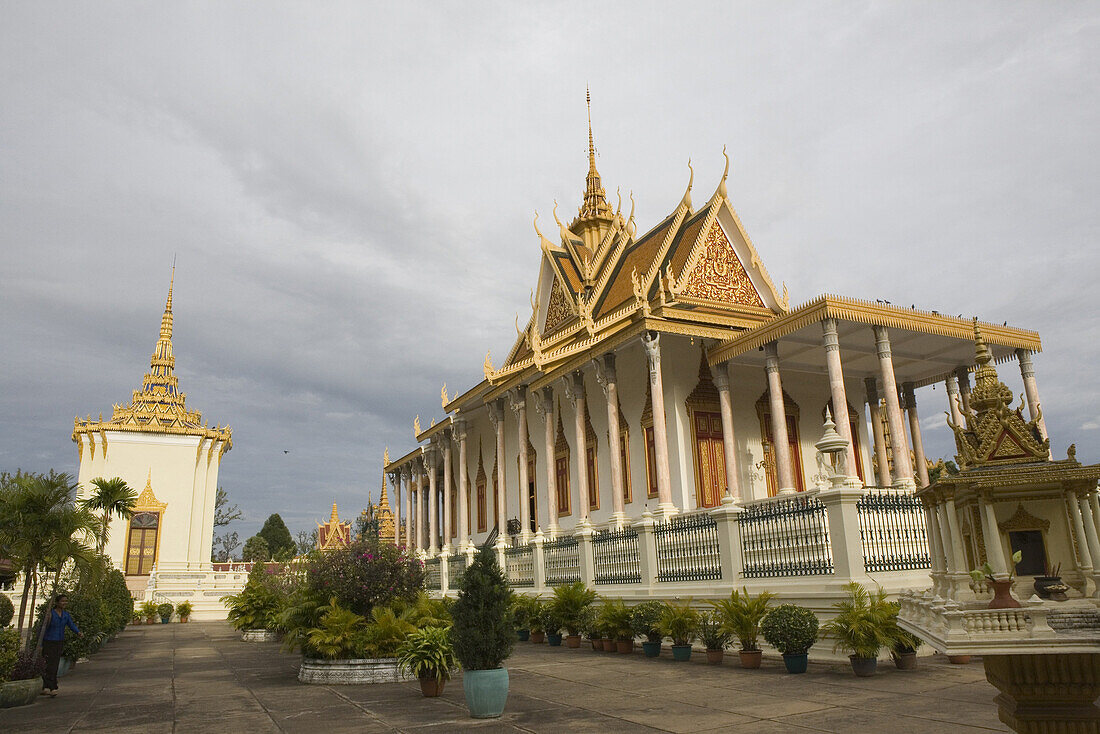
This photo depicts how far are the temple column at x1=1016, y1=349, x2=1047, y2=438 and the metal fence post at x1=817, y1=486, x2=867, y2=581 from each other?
9.49 metres

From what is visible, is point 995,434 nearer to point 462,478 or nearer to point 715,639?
point 715,639

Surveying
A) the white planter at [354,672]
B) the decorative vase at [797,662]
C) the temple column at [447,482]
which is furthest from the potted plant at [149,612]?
the decorative vase at [797,662]

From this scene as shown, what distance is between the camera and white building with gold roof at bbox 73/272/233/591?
35156 millimetres

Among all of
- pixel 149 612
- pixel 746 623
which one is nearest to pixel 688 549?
pixel 746 623

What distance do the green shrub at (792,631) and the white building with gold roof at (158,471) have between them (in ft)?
106

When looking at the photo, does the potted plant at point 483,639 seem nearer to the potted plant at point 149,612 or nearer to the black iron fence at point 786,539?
the black iron fence at point 786,539

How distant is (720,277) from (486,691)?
15.7m

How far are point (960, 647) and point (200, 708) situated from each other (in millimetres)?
7905

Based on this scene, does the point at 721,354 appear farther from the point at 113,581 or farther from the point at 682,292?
the point at 113,581

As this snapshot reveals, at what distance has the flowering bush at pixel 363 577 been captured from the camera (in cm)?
1059

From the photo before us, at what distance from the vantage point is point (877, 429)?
22062 mm

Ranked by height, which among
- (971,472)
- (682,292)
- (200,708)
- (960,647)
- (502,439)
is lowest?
(200,708)

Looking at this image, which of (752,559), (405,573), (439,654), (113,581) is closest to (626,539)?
(752,559)

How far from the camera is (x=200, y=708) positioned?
27.2ft
